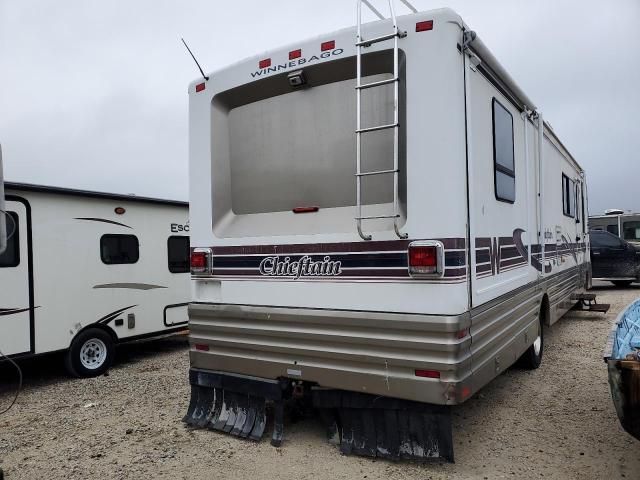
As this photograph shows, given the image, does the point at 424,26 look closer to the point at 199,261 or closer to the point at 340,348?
the point at 340,348

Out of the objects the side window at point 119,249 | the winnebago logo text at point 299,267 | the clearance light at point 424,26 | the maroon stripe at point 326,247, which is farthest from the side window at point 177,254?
the clearance light at point 424,26

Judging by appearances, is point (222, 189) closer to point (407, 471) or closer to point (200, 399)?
point (200, 399)

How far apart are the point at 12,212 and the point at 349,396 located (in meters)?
4.28

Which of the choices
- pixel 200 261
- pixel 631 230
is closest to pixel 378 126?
pixel 200 261

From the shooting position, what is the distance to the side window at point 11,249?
17.1 feet

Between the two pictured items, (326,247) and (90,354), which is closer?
(326,247)

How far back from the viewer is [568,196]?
7098 millimetres

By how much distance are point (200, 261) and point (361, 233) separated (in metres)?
1.55

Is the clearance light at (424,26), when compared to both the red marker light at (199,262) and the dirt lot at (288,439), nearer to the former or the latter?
the red marker light at (199,262)

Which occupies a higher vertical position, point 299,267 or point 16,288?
point 299,267

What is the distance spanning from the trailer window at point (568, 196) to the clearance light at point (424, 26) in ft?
14.8

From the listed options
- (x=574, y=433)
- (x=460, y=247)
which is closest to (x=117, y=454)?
(x=460, y=247)

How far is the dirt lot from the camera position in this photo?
3273 millimetres

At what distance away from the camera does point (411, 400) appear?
311 cm
